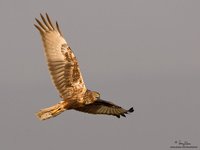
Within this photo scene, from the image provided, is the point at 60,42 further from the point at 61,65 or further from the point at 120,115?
the point at 120,115

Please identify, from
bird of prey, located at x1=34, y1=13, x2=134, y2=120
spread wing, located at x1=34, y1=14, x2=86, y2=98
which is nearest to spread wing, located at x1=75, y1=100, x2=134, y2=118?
bird of prey, located at x1=34, y1=13, x2=134, y2=120

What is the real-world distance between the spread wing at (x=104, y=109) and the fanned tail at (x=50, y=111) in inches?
33.2

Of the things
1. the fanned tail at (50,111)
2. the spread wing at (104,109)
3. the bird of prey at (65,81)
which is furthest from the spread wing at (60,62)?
the spread wing at (104,109)

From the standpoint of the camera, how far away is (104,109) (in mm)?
16203

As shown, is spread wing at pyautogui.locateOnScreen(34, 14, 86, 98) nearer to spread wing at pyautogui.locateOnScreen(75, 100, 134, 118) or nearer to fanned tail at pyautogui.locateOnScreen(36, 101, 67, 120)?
fanned tail at pyautogui.locateOnScreen(36, 101, 67, 120)

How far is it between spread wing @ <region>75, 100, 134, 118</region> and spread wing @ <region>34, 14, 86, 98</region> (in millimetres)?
688

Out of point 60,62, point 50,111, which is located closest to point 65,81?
point 60,62

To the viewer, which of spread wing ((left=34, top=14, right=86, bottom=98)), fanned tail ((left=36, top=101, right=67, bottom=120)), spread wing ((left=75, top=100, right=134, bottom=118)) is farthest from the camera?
spread wing ((left=75, top=100, right=134, bottom=118))

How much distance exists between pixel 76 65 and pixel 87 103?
105 centimetres

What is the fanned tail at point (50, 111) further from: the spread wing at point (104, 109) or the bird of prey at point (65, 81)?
the spread wing at point (104, 109)

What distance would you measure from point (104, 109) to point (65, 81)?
154cm

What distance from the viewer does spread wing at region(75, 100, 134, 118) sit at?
52.2 ft

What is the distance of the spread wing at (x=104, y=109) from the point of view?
626 inches

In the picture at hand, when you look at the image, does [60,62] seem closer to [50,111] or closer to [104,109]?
[50,111]
